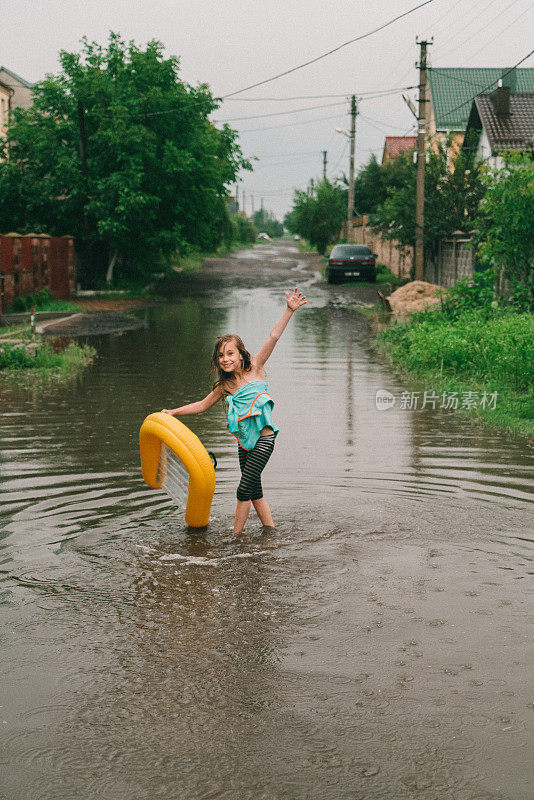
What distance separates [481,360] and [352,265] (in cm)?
2513

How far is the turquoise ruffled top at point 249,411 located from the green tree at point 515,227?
1128cm

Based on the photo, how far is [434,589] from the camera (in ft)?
17.0

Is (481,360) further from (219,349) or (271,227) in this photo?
(271,227)

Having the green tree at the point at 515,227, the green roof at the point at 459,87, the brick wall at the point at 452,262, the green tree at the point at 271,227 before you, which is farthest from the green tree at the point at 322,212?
the green tree at the point at 271,227

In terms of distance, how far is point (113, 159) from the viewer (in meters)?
31.2

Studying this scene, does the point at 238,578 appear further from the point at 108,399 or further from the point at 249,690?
the point at 108,399

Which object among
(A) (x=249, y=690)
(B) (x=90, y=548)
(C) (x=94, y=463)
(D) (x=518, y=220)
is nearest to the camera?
(A) (x=249, y=690)

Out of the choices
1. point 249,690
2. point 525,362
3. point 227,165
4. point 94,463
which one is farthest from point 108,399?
point 227,165

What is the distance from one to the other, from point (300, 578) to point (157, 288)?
32.9 metres

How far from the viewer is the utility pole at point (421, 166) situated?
27.3 metres

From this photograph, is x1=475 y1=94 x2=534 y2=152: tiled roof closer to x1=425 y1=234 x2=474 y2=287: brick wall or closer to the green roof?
x1=425 y1=234 x2=474 y2=287: brick wall

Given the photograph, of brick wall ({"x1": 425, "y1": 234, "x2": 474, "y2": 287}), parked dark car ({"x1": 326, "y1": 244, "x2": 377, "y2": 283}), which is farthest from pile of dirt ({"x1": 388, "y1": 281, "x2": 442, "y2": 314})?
parked dark car ({"x1": 326, "y1": 244, "x2": 377, "y2": 283})

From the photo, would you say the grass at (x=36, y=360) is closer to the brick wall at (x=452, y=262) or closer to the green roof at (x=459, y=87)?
the brick wall at (x=452, y=262)

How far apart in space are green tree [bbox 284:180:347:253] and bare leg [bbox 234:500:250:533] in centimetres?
5867
